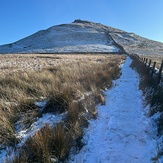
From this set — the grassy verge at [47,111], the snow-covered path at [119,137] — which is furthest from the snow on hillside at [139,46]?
the grassy verge at [47,111]

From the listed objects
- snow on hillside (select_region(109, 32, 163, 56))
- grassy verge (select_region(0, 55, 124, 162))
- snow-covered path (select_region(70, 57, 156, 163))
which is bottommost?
snow-covered path (select_region(70, 57, 156, 163))

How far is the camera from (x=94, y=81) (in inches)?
385

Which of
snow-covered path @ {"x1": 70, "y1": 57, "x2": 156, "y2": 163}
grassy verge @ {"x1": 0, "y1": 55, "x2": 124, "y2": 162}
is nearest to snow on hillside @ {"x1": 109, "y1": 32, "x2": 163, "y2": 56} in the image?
Result: snow-covered path @ {"x1": 70, "y1": 57, "x2": 156, "y2": 163}

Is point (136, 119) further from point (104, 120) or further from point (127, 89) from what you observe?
point (127, 89)

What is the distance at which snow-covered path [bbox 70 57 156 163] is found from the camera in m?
4.26

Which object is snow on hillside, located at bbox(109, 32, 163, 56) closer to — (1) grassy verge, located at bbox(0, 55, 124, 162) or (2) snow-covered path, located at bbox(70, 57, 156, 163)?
(2) snow-covered path, located at bbox(70, 57, 156, 163)

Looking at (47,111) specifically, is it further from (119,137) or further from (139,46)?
(139,46)

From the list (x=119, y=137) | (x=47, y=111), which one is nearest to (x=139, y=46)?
(x=47, y=111)

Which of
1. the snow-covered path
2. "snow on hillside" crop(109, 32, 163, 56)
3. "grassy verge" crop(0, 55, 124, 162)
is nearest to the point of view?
"grassy verge" crop(0, 55, 124, 162)

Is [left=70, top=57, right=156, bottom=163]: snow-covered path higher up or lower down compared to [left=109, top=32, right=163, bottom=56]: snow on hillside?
lower down

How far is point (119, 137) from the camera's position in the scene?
5.08 meters

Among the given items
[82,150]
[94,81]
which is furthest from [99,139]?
[94,81]

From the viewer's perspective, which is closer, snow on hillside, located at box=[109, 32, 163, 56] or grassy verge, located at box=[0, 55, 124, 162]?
grassy verge, located at box=[0, 55, 124, 162]

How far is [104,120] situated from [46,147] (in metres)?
2.76
